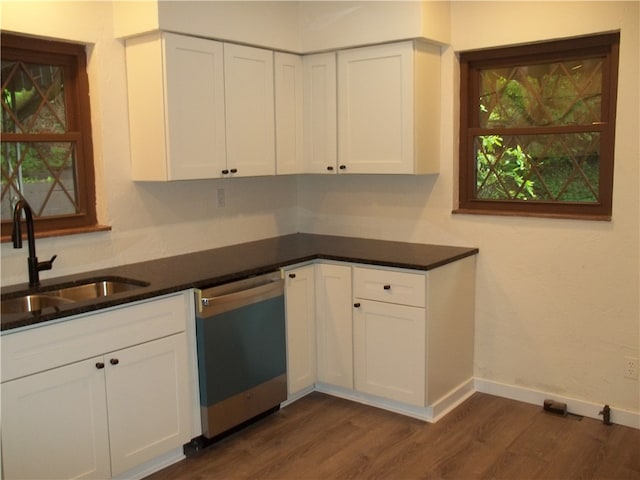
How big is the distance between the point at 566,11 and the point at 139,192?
2.45 m

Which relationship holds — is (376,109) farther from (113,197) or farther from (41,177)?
(41,177)

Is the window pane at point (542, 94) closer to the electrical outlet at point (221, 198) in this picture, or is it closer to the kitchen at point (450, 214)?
the kitchen at point (450, 214)

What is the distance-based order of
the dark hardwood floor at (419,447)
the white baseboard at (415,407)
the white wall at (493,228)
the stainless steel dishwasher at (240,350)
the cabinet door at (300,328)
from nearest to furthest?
the dark hardwood floor at (419,447), the stainless steel dishwasher at (240,350), the white wall at (493,228), the white baseboard at (415,407), the cabinet door at (300,328)

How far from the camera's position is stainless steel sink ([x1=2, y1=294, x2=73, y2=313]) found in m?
2.81

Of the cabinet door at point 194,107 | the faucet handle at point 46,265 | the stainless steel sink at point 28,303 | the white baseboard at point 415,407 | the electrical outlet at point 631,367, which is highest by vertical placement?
the cabinet door at point 194,107

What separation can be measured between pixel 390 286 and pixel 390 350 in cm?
36

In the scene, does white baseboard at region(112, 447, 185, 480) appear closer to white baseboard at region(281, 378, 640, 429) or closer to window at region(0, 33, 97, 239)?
white baseboard at region(281, 378, 640, 429)

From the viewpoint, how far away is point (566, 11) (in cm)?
327

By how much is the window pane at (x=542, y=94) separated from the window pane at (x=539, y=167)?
0.10 m

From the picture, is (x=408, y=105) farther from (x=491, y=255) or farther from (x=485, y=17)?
(x=491, y=255)

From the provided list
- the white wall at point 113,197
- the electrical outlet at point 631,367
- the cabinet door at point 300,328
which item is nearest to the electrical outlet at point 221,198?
the white wall at point 113,197

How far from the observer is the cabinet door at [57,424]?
2363 millimetres

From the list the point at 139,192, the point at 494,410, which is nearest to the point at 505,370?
the point at 494,410

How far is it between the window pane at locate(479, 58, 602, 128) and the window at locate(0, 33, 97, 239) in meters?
2.25
